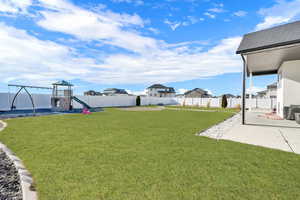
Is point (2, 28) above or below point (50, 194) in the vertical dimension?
above

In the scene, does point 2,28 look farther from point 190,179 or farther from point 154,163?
point 190,179

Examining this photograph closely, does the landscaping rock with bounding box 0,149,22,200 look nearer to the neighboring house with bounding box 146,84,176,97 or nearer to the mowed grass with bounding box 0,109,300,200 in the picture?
the mowed grass with bounding box 0,109,300,200

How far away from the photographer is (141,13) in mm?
10711

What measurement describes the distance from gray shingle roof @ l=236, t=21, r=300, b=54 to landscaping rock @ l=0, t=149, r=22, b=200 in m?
7.61

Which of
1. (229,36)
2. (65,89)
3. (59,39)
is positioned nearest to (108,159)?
(59,39)

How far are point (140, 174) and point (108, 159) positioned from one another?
883mm

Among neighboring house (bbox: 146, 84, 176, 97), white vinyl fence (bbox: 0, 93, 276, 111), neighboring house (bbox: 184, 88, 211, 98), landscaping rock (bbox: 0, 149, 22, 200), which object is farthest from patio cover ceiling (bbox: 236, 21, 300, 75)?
neighboring house (bbox: 146, 84, 176, 97)

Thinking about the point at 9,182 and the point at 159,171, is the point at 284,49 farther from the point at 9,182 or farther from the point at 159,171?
the point at 9,182

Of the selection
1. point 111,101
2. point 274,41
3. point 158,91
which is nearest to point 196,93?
point 158,91

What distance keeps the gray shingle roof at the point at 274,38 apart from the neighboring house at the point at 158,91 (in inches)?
1981

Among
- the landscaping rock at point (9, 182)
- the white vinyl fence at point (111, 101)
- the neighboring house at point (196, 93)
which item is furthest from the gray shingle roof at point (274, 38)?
the neighboring house at point (196, 93)

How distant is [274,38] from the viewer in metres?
6.08

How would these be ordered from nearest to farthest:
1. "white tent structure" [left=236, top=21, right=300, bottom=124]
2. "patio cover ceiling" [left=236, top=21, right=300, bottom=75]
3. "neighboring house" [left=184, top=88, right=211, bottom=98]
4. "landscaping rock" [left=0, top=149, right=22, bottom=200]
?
"landscaping rock" [left=0, top=149, right=22, bottom=200], "patio cover ceiling" [left=236, top=21, right=300, bottom=75], "white tent structure" [left=236, top=21, right=300, bottom=124], "neighboring house" [left=184, top=88, right=211, bottom=98]

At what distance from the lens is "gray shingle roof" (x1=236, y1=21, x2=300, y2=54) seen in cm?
551
